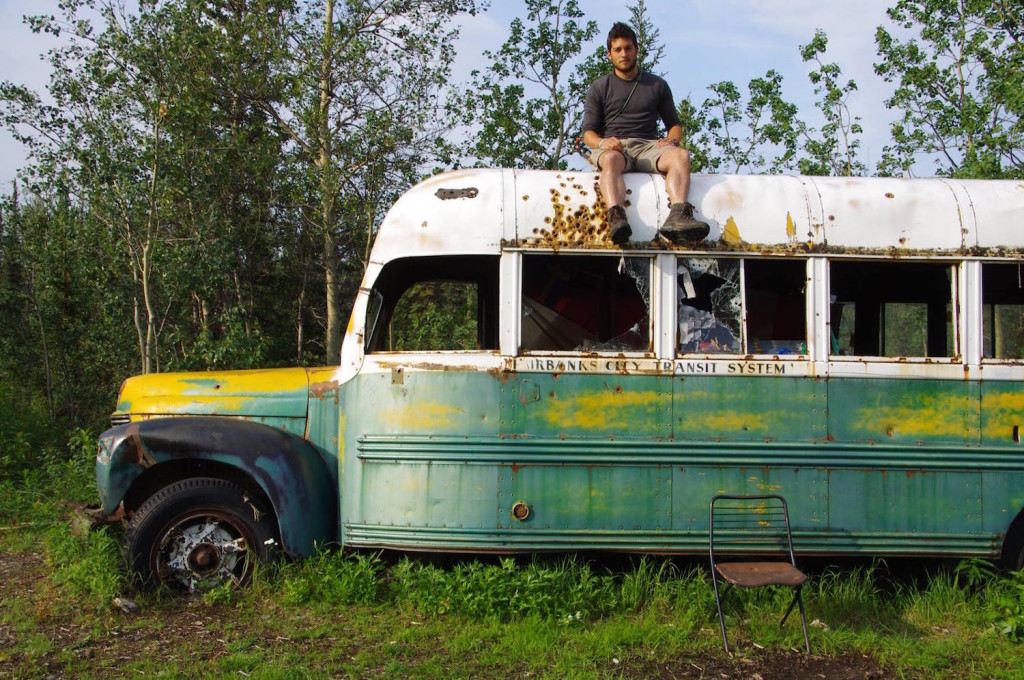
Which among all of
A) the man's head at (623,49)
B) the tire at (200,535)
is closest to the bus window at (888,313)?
the man's head at (623,49)

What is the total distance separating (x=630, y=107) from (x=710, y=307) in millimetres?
1475

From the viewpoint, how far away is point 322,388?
5320 mm

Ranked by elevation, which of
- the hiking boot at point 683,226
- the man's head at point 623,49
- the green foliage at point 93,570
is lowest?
the green foliage at point 93,570

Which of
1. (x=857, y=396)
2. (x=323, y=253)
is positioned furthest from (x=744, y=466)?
(x=323, y=253)

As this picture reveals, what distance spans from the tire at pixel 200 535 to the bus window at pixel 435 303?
128 cm

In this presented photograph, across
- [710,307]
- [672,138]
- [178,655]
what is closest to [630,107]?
[672,138]

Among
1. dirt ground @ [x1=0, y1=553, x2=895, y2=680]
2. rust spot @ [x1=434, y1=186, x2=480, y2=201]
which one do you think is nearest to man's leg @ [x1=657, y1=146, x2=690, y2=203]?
rust spot @ [x1=434, y1=186, x2=480, y2=201]

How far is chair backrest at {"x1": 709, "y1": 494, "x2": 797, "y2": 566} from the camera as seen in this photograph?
16.0ft

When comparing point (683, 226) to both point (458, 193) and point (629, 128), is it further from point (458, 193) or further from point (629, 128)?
point (458, 193)

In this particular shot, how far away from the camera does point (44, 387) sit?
14102 mm

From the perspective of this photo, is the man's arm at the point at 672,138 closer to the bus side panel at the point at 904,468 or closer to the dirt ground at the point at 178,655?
the bus side panel at the point at 904,468

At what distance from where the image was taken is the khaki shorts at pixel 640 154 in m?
5.22

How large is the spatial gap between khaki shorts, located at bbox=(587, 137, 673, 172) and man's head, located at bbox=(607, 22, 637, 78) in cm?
52

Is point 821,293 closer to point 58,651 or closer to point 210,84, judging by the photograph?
point 58,651
